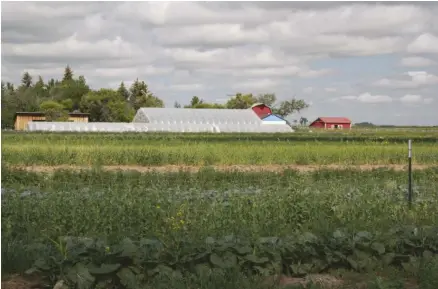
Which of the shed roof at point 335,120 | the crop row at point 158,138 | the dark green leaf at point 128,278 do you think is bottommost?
the dark green leaf at point 128,278

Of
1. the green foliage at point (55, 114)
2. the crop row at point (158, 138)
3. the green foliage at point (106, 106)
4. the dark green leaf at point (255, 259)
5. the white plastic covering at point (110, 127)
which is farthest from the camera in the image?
the green foliage at point (106, 106)

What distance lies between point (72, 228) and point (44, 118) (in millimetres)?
63677

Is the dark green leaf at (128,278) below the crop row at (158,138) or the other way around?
below

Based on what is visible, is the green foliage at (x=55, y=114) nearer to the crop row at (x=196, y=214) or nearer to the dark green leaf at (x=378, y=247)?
the crop row at (x=196, y=214)

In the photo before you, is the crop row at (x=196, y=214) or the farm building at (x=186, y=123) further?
the farm building at (x=186, y=123)

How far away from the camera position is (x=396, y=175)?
1900cm

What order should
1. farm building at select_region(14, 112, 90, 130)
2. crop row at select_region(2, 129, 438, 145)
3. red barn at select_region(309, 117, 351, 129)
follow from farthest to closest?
red barn at select_region(309, 117, 351, 129)
farm building at select_region(14, 112, 90, 130)
crop row at select_region(2, 129, 438, 145)

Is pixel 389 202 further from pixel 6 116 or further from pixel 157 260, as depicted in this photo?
pixel 6 116

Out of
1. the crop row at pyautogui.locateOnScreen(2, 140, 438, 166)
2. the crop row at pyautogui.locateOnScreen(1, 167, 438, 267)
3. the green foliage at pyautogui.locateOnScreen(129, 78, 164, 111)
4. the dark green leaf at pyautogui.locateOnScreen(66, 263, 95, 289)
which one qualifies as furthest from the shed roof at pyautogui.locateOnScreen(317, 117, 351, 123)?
the dark green leaf at pyautogui.locateOnScreen(66, 263, 95, 289)

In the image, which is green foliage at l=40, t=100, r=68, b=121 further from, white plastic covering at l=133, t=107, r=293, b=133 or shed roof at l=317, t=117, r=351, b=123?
shed roof at l=317, t=117, r=351, b=123

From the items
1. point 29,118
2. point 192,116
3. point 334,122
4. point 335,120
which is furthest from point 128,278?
point 335,120

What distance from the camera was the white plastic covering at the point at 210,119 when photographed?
61969 mm

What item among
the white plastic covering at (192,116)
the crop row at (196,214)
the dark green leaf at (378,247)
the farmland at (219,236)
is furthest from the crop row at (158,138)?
the dark green leaf at (378,247)

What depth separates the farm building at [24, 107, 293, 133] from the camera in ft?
192
